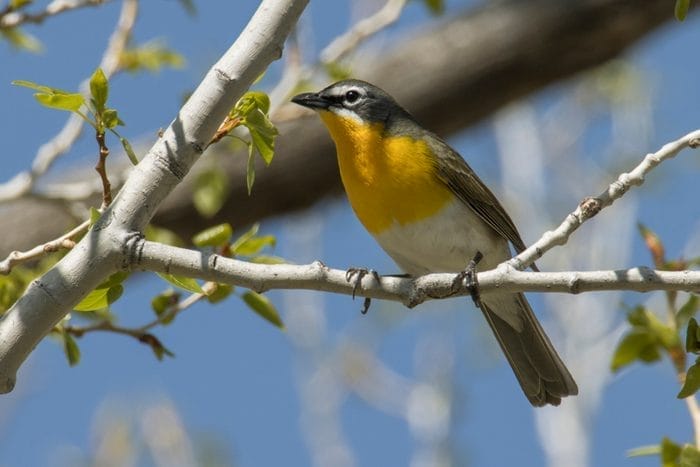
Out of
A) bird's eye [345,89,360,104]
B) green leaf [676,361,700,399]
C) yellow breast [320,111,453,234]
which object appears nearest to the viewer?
green leaf [676,361,700,399]

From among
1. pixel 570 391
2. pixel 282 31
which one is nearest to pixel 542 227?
pixel 570 391

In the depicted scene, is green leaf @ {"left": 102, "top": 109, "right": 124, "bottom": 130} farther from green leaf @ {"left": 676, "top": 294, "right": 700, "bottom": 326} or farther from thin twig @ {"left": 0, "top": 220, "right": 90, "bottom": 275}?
green leaf @ {"left": 676, "top": 294, "right": 700, "bottom": 326}

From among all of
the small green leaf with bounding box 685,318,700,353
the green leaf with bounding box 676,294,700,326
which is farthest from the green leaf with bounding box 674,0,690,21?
the green leaf with bounding box 676,294,700,326

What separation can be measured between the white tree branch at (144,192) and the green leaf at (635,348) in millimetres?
1693

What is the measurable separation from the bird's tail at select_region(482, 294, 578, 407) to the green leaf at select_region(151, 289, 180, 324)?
1.98 metres

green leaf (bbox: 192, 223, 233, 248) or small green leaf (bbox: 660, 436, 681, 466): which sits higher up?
green leaf (bbox: 192, 223, 233, 248)

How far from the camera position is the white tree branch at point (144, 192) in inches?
118

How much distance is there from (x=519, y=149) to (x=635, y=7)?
546 centimetres

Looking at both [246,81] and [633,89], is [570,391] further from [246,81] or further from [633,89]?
[633,89]

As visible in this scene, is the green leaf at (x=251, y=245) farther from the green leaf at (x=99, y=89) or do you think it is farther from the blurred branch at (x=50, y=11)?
the blurred branch at (x=50, y=11)

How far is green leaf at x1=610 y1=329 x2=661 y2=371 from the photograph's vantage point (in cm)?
390

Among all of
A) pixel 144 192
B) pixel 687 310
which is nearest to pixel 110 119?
pixel 144 192

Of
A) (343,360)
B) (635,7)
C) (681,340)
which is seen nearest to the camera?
(681,340)

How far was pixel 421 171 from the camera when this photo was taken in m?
5.45
